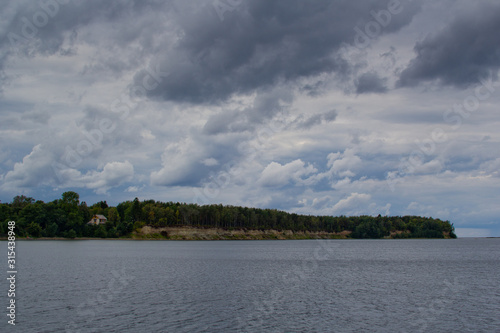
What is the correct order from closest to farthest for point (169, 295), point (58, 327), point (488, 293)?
1. point (58, 327)
2. point (169, 295)
3. point (488, 293)

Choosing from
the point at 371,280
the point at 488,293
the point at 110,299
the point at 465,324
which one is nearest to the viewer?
the point at 465,324

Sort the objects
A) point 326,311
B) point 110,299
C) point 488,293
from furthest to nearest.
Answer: point 488,293 < point 110,299 < point 326,311

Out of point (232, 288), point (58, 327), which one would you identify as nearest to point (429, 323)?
point (232, 288)

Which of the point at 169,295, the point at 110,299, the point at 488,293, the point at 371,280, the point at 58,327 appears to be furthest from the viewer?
the point at 371,280

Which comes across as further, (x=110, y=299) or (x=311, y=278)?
(x=311, y=278)

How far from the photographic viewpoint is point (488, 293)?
175 ft

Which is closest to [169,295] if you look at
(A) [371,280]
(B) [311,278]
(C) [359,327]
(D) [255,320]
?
(D) [255,320]

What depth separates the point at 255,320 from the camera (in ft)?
123

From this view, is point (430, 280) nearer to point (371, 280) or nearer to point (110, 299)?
point (371, 280)

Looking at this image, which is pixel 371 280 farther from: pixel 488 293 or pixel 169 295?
pixel 169 295

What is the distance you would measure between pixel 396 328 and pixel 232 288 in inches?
1012

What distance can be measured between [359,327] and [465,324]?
9.88 meters

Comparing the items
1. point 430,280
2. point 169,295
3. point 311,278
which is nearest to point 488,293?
point 430,280

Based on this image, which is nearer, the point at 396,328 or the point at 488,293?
the point at 396,328
